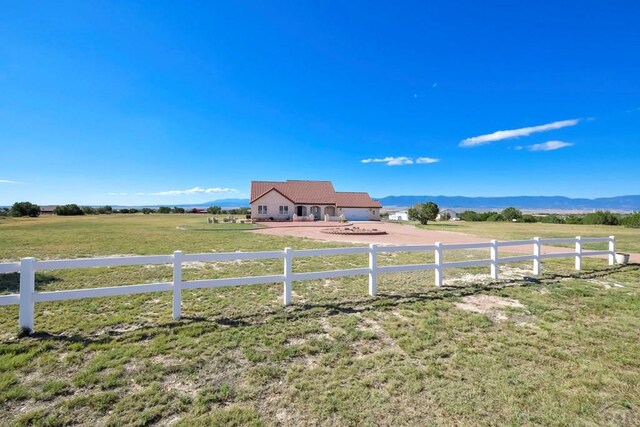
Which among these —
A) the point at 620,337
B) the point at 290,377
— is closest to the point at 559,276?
the point at 620,337

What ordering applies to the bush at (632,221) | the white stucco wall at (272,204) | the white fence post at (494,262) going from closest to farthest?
1. the white fence post at (494,262)
2. the bush at (632,221)
3. the white stucco wall at (272,204)

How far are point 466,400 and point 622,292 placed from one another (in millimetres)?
7719

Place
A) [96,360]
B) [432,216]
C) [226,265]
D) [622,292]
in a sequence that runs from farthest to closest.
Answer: [432,216]
[226,265]
[622,292]
[96,360]

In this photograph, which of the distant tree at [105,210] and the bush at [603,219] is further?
the distant tree at [105,210]

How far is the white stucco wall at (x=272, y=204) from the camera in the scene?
44.6 metres

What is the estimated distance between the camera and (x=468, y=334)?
539 centimetres

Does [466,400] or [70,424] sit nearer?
[70,424]

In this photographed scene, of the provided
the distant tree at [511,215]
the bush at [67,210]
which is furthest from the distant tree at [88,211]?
the distant tree at [511,215]

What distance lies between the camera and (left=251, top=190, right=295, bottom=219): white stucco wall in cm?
4459

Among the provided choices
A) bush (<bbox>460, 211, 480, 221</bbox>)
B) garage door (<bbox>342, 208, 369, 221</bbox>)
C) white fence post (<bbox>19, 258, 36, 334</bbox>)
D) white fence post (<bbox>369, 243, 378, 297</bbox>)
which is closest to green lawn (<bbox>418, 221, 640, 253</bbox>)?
white fence post (<bbox>369, 243, 378, 297</bbox>)

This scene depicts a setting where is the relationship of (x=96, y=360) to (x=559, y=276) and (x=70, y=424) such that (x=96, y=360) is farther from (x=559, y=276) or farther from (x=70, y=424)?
(x=559, y=276)

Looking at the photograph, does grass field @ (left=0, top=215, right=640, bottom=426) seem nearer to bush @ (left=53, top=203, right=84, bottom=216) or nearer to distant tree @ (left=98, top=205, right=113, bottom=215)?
bush @ (left=53, top=203, right=84, bottom=216)

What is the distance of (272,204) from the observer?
45.5 m

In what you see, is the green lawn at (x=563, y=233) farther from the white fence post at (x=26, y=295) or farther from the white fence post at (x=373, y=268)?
the white fence post at (x=26, y=295)
